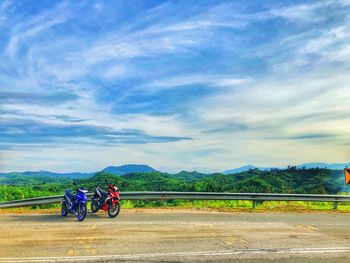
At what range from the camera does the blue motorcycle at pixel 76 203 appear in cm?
1466

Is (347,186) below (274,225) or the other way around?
the other way around

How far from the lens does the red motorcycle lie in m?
15.5

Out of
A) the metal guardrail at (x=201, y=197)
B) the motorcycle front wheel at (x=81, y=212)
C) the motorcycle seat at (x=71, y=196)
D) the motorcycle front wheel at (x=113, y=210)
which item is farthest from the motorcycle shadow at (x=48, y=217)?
the metal guardrail at (x=201, y=197)

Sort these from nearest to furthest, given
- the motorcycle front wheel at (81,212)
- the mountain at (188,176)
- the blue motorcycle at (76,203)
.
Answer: the motorcycle front wheel at (81,212) → the blue motorcycle at (76,203) → the mountain at (188,176)

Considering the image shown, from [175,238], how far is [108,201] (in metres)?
5.17

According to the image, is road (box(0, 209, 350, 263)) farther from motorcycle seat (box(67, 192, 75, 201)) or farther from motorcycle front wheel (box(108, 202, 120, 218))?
motorcycle seat (box(67, 192, 75, 201))

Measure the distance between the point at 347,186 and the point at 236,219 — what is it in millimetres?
8031

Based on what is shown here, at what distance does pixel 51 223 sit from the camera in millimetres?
13859

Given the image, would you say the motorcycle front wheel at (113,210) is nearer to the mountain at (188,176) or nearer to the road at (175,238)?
the road at (175,238)

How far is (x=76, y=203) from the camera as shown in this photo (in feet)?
49.4

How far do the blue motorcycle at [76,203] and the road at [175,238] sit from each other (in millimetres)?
325

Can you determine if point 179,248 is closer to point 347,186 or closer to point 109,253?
point 109,253

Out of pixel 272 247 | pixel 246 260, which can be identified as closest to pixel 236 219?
pixel 272 247

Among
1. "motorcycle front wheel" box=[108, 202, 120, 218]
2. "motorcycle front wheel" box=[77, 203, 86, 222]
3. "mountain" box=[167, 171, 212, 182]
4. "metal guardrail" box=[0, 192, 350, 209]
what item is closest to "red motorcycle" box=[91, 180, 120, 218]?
"motorcycle front wheel" box=[108, 202, 120, 218]
